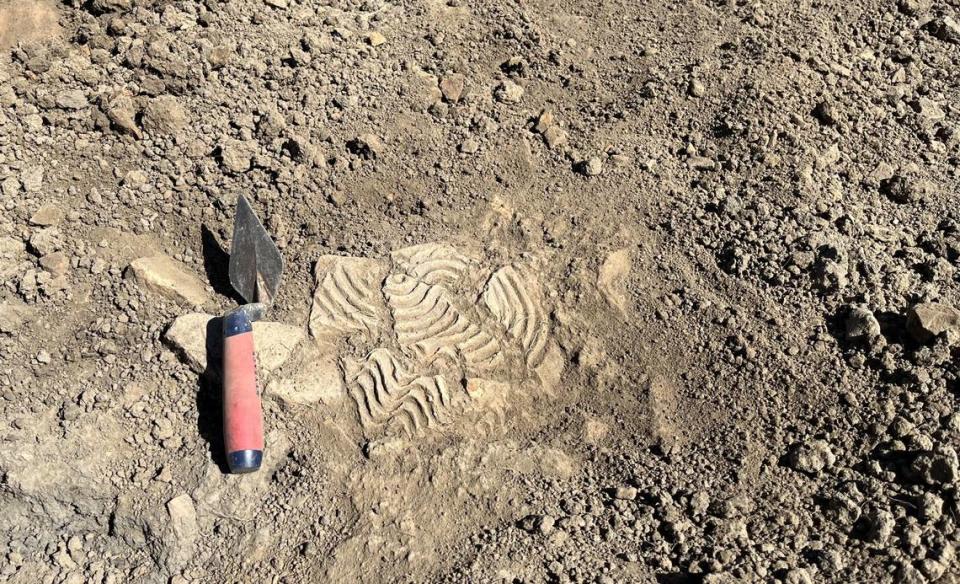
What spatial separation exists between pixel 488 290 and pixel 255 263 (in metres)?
1.03

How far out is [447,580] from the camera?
9.02ft

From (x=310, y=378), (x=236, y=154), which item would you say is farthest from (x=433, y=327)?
(x=236, y=154)

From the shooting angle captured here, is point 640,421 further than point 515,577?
Yes

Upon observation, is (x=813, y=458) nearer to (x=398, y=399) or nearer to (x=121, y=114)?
(x=398, y=399)

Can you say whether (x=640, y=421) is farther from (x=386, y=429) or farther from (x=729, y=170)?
(x=729, y=170)

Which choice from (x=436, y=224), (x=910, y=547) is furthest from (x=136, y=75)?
(x=910, y=547)

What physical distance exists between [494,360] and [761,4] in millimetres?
2604

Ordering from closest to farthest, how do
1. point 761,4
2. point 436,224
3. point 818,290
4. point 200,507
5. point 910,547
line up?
point 910,547
point 200,507
point 818,290
point 436,224
point 761,4

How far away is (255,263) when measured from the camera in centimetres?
344

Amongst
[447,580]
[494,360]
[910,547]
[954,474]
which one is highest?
[954,474]

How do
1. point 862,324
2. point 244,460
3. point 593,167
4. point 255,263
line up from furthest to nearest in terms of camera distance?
1. point 593,167
2. point 255,263
3. point 862,324
4. point 244,460

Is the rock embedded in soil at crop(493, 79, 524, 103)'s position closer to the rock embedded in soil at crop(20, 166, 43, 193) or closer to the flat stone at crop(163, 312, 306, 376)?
the flat stone at crop(163, 312, 306, 376)

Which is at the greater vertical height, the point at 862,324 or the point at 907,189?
the point at 907,189

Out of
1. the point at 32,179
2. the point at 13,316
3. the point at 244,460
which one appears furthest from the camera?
the point at 32,179
